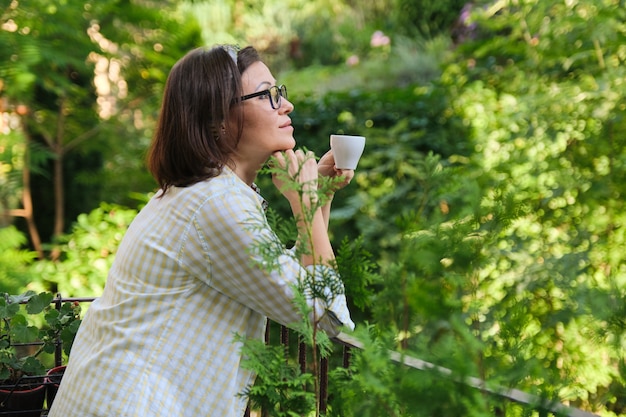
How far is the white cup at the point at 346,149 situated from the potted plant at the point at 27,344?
0.85 meters

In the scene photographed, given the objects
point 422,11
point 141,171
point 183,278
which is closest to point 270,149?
point 183,278

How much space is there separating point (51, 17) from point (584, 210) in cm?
356

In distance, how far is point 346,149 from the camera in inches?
65.5

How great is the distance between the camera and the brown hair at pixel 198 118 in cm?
157

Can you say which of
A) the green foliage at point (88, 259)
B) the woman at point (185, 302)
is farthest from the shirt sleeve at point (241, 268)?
the green foliage at point (88, 259)

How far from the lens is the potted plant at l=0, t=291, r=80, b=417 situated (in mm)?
1850

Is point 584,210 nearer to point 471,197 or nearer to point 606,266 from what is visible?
point 606,266

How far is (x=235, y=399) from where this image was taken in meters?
1.50

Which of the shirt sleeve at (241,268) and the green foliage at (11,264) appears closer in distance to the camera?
the shirt sleeve at (241,268)

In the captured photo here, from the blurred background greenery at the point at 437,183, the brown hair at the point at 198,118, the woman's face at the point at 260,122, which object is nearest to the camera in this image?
the blurred background greenery at the point at 437,183

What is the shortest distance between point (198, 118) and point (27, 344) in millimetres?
772

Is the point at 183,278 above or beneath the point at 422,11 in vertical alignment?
beneath

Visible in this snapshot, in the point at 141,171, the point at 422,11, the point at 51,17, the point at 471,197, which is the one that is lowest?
the point at 471,197

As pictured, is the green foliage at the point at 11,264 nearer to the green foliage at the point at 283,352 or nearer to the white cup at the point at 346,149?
the white cup at the point at 346,149
